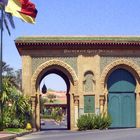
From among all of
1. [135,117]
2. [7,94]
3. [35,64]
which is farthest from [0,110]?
[135,117]

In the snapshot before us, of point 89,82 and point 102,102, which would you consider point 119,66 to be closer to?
point 89,82

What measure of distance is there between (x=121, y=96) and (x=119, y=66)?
2538 mm

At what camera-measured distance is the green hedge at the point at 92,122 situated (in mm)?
37062

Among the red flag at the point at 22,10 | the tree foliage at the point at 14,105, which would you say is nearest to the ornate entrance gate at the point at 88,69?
the tree foliage at the point at 14,105

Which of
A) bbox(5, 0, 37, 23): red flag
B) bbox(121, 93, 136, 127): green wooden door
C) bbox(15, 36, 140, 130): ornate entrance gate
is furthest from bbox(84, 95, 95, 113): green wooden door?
bbox(5, 0, 37, 23): red flag

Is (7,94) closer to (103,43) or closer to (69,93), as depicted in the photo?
(69,93)

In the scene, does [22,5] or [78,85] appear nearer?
[22,5]

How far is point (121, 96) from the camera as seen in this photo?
40781 mm

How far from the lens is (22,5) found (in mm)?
29031

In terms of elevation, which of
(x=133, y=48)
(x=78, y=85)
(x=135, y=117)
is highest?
(x=133, y=48)

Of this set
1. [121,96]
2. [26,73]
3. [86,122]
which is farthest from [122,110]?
[26,73]

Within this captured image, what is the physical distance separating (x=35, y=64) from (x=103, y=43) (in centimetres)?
584

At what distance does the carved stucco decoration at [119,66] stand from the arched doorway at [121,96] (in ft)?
1.30

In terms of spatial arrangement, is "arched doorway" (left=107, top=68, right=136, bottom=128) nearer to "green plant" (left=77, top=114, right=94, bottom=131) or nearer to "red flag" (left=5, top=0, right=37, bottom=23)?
"green plant" (left=77, top=114, right=94, bottom=131)
